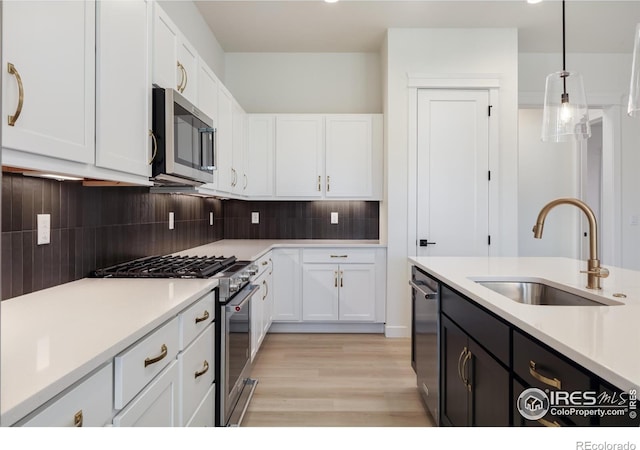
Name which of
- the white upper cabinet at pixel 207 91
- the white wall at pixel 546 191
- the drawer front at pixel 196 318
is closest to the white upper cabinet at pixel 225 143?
the white upper cabinet at pixel 207 91

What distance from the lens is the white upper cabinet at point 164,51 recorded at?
1812 millimetres

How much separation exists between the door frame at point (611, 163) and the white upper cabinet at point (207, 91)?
3.14 m

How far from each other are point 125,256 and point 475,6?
3.30m

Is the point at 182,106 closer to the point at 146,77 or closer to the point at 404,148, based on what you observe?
the point at 146,77

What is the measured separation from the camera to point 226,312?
1788mm

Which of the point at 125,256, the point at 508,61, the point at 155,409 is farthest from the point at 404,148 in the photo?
the point at 155,409

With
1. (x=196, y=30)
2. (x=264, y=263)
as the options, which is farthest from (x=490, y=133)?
(x=196, y=30)

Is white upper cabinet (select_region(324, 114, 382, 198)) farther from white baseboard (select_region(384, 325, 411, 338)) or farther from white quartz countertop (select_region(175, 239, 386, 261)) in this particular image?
white baseboard (select_region(384, 325, 411, 338))

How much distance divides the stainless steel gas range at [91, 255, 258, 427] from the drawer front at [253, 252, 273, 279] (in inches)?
23.5

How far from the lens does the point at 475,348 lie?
1.46 metres

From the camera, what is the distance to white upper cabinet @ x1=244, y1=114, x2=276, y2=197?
390 cm

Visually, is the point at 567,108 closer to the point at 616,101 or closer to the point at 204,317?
the point at 204,317

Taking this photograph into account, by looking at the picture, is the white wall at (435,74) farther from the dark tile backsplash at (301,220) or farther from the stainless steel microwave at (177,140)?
the stainless steel microwave at (177,140)
